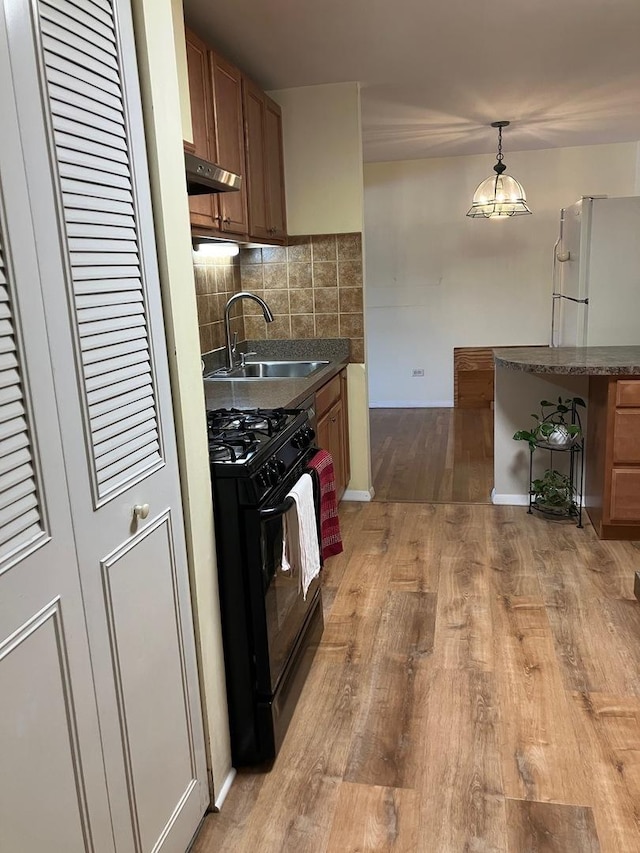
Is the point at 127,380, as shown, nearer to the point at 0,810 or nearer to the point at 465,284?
the point at 0,810

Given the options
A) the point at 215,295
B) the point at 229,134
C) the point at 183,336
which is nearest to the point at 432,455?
the point at 215,295

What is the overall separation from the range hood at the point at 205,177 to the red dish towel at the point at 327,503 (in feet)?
3.28

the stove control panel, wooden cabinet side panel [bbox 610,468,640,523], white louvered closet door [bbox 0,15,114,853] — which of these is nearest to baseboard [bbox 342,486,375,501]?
wooden cabinet side panel [bbox 610,468,640,523]

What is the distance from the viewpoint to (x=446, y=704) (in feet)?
7.23

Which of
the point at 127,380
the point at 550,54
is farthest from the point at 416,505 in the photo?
the point at 127,380

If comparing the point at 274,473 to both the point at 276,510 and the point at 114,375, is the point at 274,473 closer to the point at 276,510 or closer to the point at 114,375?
the point at 276,510

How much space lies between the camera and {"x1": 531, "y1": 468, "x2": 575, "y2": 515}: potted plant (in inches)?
149

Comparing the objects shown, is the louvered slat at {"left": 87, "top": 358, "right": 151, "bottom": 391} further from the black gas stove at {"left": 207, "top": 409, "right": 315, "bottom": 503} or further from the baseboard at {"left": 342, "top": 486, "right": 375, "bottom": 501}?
the baseboard at {"left": 342, "top": 486, "right": 375, "bottom": 501}

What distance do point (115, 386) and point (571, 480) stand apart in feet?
10.2

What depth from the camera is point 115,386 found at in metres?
1.32

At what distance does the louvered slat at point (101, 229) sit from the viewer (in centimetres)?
117

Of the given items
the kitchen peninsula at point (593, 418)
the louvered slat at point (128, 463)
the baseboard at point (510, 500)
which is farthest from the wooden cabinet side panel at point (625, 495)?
the louvered slat at point (128, 463)

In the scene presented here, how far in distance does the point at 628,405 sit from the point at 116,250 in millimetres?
2705

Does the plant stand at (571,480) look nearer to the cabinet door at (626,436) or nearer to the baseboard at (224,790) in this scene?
the cabinet door at (626,436)
